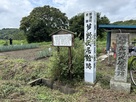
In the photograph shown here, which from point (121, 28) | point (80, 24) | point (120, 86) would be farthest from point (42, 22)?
point (120, 86)

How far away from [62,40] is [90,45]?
0.83m

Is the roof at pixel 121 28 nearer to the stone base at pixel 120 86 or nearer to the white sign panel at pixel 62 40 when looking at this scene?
the white sign panel at pixel 62 40

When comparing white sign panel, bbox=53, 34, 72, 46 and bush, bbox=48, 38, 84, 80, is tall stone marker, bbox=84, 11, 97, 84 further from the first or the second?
white sign panel, bbox=53, 34, 72, 46

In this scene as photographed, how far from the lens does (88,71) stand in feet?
12.7

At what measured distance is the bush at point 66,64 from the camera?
403cm

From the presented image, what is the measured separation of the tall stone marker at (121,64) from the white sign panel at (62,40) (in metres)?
1.29

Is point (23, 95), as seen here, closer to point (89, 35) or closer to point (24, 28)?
point (89, 35)

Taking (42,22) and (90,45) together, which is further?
(42,22)

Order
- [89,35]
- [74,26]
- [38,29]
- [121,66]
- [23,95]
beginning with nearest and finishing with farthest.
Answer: [23,95]
[121,66]
[89,35]
[74,26]
[38,29]

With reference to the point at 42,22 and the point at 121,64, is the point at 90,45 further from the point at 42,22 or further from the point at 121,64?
the point at 42,22

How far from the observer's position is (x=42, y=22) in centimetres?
2609

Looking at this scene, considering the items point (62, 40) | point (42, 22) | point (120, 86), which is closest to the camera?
point (120, 86)

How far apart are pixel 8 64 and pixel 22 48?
8510mm

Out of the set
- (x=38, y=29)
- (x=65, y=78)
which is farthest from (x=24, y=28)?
(x=65, y=78)
